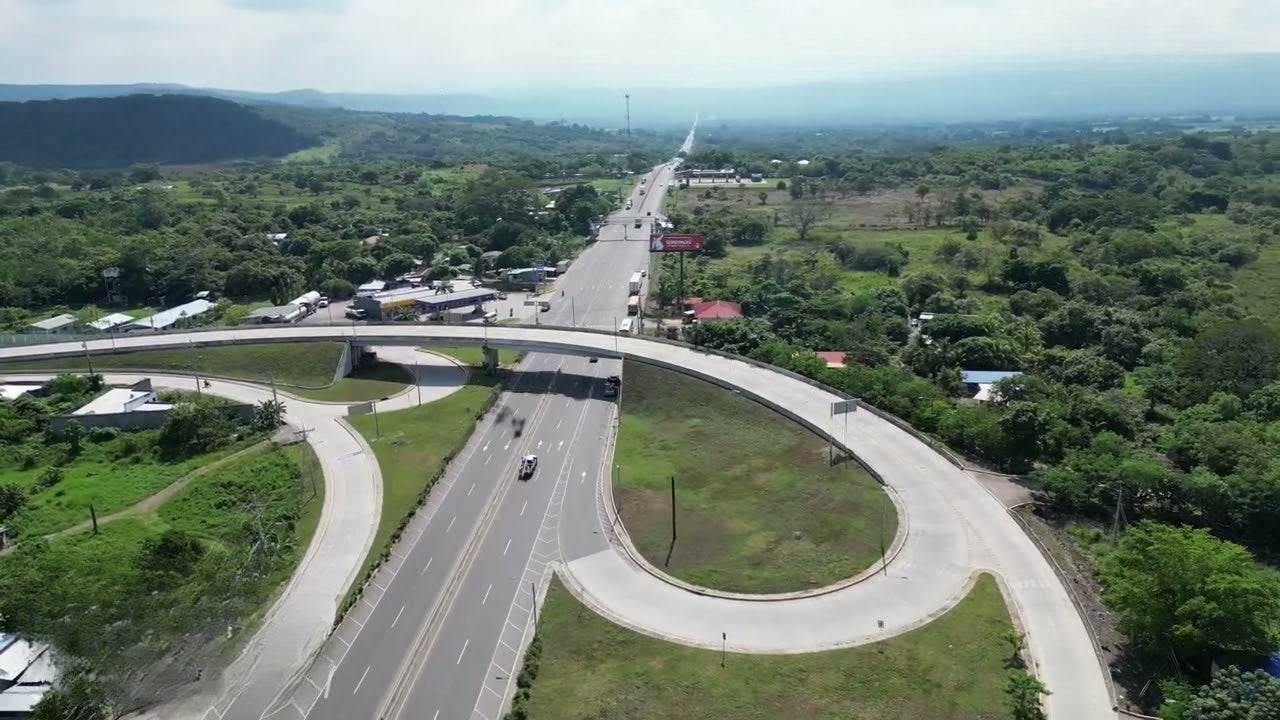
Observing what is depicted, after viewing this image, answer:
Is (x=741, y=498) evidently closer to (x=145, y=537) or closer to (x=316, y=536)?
(x=316, y=536)

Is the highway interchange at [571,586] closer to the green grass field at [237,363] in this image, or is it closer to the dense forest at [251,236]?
the green grass field at [237,363]

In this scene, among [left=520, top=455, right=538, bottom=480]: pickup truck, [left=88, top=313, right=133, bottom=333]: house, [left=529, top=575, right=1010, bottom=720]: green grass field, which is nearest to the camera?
[left=529, top=575, right=1010, bottom=720]: green grass field

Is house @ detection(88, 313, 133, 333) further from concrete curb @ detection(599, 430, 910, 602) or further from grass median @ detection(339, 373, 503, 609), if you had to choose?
concrete curb @ detection(599, 430, 910, 602)

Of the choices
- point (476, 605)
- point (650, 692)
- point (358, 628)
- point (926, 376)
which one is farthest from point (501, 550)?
point (926, 376)

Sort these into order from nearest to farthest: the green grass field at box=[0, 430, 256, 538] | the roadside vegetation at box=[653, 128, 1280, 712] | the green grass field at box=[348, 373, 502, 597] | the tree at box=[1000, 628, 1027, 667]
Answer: the tree at box=[1000, 628, 1027, 667]
the roadside vegetation at box=[653, 128, 1280, 712]
the green grass field at box=[0, 430, 256, 538]
the green grass field at box=[348, 373, 502, 597]

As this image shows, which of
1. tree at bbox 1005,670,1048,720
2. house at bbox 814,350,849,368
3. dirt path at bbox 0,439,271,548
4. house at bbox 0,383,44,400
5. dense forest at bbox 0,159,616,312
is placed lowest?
dirt path at bbox 0,439,271,548

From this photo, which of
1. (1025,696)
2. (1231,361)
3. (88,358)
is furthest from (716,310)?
(88,358)

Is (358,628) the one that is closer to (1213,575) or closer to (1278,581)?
(1213,575)

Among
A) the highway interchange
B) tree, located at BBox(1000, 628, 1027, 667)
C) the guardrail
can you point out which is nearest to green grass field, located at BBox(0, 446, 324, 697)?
the highway interchange
